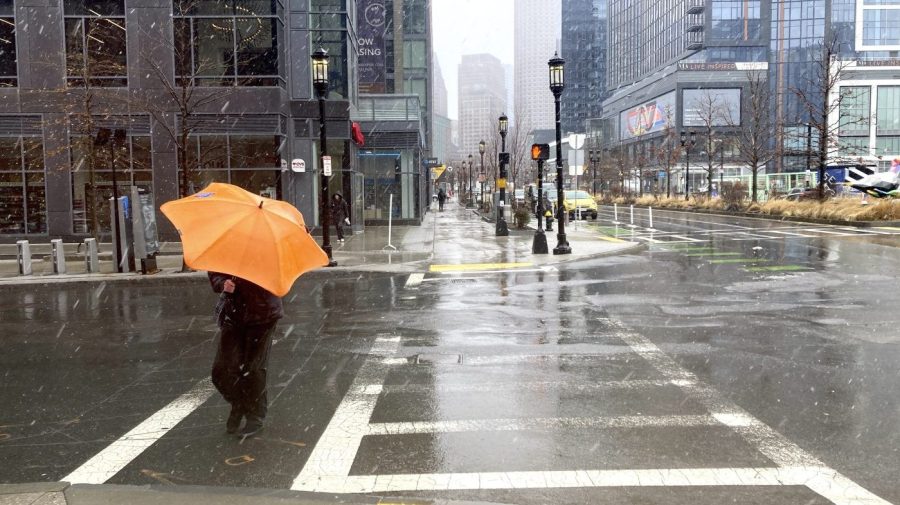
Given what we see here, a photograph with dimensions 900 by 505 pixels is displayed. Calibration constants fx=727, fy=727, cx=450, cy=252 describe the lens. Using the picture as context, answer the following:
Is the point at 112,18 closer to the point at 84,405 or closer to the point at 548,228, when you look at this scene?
the point at 548,228

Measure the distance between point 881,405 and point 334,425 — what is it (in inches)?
183

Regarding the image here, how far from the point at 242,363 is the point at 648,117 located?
104m

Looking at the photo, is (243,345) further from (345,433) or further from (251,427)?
(345,433)

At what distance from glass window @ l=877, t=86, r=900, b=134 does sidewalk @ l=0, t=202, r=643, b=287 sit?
8584cm

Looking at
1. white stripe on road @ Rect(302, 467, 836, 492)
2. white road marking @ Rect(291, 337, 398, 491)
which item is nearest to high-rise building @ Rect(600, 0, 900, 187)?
white road marking @ Rect(291, 337, 398, 491)

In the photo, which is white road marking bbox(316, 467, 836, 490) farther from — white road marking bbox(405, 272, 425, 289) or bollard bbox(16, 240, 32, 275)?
bollard bbox(16, 240, 32, 275)

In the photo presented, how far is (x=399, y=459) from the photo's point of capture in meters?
5.16

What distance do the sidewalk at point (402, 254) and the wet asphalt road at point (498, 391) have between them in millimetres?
3581

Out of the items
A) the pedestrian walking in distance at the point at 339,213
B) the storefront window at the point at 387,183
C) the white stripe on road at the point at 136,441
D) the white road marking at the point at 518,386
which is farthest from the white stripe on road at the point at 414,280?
the storefront window at the point at 387,183

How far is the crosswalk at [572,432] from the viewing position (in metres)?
4.70

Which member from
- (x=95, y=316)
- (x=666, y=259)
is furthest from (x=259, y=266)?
(x=666, y=259)

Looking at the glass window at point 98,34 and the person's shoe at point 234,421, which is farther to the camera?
the glass window at point 98,34

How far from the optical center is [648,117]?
10338 centimetres

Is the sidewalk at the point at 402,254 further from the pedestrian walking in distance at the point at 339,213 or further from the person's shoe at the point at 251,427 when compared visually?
the person's shoe at the point at 251,427
